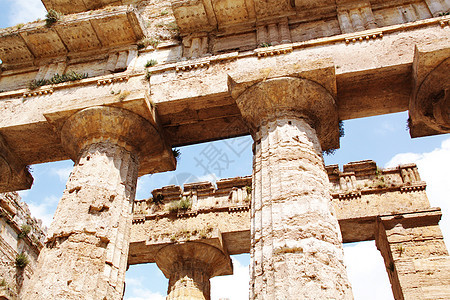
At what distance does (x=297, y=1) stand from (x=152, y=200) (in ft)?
25.2

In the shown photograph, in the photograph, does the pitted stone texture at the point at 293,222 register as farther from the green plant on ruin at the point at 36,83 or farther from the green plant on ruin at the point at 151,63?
the green plant on ruin at the point at 36,83

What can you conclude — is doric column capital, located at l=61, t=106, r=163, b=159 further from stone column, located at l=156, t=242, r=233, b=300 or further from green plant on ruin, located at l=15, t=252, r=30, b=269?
green plant on ruin, located at l=15, t=252, r=30, b=269

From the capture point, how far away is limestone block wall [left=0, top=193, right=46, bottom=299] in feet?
36.4

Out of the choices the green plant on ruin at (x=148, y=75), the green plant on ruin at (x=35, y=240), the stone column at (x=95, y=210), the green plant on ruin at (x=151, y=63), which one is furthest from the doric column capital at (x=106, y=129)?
the green plant on ruin at (x=35, y=240)

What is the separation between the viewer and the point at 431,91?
7074 millimetres

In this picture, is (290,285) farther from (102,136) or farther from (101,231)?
(102,136)

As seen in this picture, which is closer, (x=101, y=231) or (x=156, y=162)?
(x=101, y=231)

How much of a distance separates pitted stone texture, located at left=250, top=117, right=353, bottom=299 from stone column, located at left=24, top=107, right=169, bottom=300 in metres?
2.18

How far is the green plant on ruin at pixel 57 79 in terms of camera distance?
354 inches

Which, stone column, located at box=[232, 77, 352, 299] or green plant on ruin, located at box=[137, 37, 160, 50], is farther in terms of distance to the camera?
green plant on ruin, located at box=[137, 37, 160, 50]

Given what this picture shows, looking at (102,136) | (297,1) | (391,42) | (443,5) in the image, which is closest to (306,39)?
(297,1)

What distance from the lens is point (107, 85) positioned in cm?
859

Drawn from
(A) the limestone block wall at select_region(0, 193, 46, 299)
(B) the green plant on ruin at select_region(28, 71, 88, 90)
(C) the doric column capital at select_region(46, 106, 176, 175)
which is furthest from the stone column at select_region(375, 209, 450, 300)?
(A) the limestone block wall at select_region(0, 193, 46, 299)

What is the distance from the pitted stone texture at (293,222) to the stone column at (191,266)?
5932mm
